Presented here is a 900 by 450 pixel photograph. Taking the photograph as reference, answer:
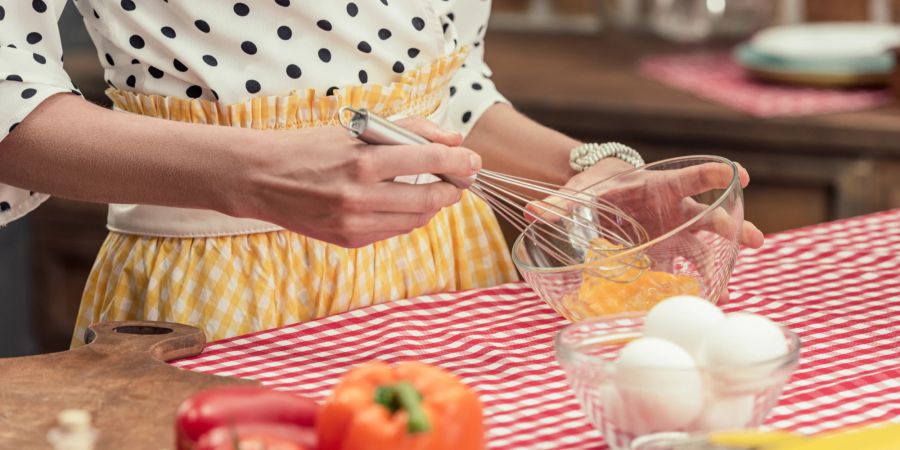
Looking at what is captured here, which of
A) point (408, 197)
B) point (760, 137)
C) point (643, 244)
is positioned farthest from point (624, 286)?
point (760, 137)

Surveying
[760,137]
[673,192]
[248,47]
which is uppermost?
A: [248,47]

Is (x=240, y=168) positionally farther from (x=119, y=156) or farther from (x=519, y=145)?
(x=519, y=145)

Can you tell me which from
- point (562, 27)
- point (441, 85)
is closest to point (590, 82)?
point (562, 27)

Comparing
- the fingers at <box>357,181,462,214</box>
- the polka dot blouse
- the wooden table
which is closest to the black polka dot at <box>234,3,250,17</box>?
the polka dot blouse

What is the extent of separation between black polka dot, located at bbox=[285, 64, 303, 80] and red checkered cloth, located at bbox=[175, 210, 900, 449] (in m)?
0.20

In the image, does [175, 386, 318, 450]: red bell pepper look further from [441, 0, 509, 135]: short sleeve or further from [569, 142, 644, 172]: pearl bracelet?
[441, 0, 509, 135]: short sleeve

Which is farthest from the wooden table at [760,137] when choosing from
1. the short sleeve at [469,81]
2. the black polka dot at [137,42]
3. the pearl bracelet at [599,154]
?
the black polka dot at [137,42]

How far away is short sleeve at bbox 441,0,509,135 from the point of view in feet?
3.80

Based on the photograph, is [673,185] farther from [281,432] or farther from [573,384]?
[281,432]

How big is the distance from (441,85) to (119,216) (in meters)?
0.29

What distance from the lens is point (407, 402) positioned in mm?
566

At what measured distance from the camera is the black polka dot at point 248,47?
98 centimetres

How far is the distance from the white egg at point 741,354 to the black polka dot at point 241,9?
498 millimetres

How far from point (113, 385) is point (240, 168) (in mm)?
160
